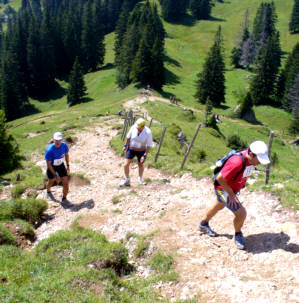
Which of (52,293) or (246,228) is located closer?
(52,293)

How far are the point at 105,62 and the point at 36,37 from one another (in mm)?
21494

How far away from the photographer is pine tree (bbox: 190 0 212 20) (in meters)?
130

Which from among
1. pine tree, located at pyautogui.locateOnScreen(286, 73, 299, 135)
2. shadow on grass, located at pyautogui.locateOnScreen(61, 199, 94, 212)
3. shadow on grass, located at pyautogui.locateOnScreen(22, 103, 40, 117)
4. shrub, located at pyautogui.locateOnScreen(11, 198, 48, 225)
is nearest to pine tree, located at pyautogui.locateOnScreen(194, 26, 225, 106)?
pine tree, located at pyautogui.locateOnScreen(286, 73, 299, 135)

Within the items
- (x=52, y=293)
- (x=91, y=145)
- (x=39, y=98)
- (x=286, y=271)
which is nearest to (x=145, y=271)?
(x=52, y=293)

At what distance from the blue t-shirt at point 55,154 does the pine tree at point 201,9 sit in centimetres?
13937

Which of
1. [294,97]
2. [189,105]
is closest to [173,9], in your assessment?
[294,97]

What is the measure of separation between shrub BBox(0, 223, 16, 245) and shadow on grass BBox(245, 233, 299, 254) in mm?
5580

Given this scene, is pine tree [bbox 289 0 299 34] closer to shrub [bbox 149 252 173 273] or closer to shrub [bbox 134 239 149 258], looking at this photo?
shrub [bbox 134 239 149 258]

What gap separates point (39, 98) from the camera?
80.5 meters

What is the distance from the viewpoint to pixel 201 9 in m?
131

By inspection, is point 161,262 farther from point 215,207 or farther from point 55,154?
point 55,154

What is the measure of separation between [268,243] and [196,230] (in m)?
→ 1.65

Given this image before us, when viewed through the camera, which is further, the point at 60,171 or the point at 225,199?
the point at 60,171

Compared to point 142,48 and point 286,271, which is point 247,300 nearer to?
point 286,271
